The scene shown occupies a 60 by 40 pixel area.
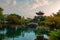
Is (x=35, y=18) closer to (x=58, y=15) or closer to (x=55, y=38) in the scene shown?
(x=58, y=15)

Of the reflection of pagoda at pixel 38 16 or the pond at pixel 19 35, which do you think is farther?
the reflection of pagoda at pixel 38 16

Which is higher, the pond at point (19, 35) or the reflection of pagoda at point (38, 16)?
the reflection of pagoda at point (38, 16)

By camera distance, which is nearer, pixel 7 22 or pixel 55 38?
pixel 55 38

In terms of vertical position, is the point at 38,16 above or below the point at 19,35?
above

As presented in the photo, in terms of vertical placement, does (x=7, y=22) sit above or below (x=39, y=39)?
above

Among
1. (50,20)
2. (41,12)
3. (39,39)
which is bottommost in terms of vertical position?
(39,39)

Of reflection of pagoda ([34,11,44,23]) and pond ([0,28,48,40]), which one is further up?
reflection of pagoda ([34,11,44,23])

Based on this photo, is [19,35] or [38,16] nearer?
[19,35]

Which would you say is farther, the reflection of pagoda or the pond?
the reflection of pagoda

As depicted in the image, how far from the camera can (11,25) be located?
4891 centimetres

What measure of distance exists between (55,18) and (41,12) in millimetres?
23875

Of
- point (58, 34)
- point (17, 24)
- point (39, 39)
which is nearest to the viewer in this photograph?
point (58, 34)

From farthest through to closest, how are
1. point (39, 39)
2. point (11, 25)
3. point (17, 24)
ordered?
1. point (17, 24)
2. point (11, 25)
3. point (39, 39)

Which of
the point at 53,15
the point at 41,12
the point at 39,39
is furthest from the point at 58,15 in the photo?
the point at 41,12
